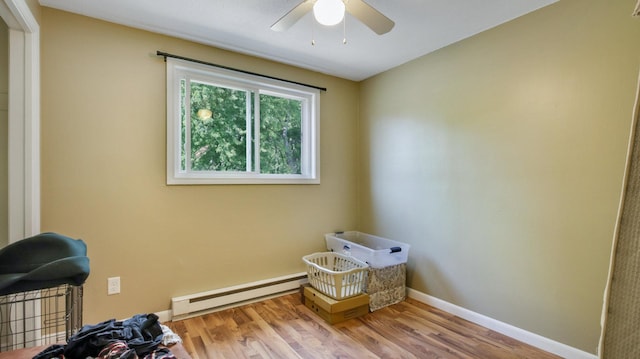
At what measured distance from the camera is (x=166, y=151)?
2.33 m

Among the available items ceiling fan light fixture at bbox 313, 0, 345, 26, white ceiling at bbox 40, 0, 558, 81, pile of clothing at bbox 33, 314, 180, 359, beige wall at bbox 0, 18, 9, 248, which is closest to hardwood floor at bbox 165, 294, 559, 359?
pile of clothing at bbox 33, 314, 180, 359

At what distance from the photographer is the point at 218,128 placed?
8.69ft

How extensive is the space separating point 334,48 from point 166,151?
168cm

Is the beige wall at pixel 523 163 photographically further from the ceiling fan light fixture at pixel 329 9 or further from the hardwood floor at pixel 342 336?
the ceiling fan light fixture at pixel 329 9

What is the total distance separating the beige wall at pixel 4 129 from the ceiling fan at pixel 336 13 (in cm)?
157

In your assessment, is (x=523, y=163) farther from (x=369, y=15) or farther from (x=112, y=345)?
(x=112, y=345)

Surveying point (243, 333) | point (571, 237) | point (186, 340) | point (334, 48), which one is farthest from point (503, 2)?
point (186, 340)

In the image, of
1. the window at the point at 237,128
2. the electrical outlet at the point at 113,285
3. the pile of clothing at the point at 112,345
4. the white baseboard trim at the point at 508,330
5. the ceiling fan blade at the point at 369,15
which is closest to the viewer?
the pile of clothing at the point at 112,345

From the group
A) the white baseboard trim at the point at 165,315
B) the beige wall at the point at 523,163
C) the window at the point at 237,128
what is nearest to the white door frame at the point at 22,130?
the window at the point at 237,128

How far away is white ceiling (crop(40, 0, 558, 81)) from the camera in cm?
194

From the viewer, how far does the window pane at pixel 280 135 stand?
291cm

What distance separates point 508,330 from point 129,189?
9.83 ft

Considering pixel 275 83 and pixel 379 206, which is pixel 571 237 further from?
pixel 275 83

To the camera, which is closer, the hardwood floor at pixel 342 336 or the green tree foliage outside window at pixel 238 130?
the hardwood floor at pixel 342 336
